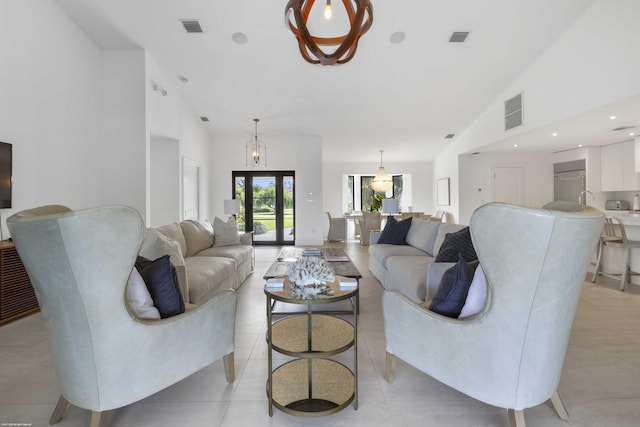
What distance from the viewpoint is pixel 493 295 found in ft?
4.98

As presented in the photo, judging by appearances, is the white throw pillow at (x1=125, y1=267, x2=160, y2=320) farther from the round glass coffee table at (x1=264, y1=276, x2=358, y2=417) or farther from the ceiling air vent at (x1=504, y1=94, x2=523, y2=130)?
the ceiling air vent at (x1=504, y1=94, x2=523, y2=130)

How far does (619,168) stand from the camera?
21.0 feet

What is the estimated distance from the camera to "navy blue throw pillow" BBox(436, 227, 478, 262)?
109 inches

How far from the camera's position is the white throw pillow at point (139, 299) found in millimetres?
1707

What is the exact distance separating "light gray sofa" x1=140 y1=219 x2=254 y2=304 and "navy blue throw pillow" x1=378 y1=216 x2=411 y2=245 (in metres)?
2.16

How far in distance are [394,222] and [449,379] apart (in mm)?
3554

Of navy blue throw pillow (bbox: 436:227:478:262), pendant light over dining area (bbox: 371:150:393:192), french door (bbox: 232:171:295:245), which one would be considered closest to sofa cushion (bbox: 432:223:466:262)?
navy blue throw pillow (bbox: 436:227:478:262)

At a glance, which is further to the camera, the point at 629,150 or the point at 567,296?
the point at 629,150

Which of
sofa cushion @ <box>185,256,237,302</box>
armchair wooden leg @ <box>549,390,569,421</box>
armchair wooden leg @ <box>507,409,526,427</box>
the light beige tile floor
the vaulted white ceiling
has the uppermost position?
the vaulted white ceiling

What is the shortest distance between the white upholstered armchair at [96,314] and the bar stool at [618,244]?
5221mm

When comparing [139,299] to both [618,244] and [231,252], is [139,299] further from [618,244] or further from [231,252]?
[618,244]

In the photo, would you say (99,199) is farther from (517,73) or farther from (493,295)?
(517,73)

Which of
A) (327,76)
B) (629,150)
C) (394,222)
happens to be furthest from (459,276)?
(629,150)

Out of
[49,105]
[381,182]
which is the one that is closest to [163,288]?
[49,105]
